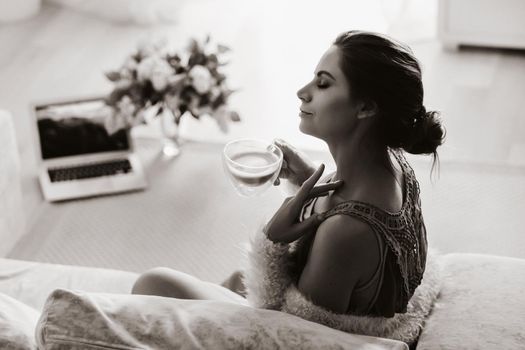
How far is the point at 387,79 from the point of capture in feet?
4.55

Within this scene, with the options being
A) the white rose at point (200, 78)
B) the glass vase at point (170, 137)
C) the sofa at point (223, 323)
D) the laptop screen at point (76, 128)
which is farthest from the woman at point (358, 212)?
the glass vase at point (170, 137)

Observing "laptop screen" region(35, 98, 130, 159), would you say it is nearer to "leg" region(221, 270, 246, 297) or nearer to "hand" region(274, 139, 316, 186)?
"leg" region(221, 270, 246, 297)

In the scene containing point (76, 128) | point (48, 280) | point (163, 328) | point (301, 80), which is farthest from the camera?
point (301, 80)

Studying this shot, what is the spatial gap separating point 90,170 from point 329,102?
1852 millimetres

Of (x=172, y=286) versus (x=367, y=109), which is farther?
(x=172, y=286)

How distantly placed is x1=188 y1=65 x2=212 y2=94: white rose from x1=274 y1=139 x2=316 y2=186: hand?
1.27m

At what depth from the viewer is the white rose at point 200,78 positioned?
118 inches

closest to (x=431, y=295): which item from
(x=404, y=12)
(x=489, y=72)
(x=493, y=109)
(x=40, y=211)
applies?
(x=40, y=211)

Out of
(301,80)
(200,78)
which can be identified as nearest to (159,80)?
(200,78)

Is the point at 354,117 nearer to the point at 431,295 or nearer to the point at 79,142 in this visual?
the point at 431,295

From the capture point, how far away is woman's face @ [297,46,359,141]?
1440 millimetres

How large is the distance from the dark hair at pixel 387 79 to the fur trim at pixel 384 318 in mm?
343

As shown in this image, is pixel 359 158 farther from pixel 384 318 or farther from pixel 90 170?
pixel 90 170

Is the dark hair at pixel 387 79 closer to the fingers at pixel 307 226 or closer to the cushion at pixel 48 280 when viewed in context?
the fingers at pixel 307 226
